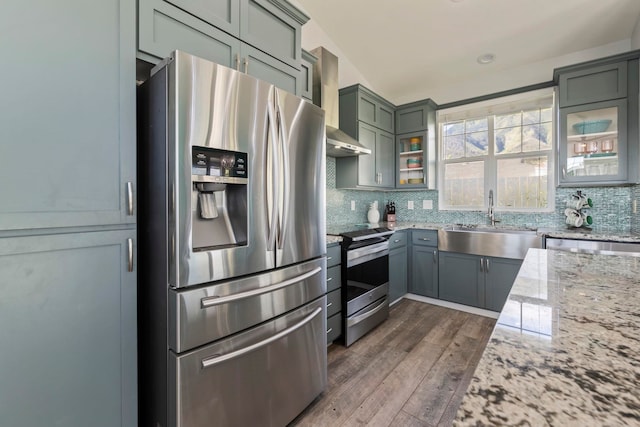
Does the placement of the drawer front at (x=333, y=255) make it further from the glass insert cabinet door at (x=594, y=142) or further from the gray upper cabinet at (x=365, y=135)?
the glass insert cabinet door at (x=594, y=142)

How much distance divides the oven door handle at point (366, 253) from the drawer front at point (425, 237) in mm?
711

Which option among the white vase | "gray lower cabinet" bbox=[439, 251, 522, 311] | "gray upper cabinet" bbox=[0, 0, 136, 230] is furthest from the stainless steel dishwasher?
"gray upper cabinet" bbox=[0, 0, 136, 230]

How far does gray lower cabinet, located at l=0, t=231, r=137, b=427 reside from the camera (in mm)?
918

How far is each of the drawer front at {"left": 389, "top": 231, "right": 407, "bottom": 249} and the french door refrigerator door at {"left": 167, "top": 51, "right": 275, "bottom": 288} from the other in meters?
2.00

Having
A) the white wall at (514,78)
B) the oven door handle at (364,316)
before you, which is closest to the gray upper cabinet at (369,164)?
the white wall at (514,78)

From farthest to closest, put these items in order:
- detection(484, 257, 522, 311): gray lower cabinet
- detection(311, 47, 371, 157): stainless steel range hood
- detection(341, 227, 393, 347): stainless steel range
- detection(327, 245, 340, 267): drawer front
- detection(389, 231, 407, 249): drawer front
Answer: detection(389, 231, 407, 249): drawer front < detection(484, 257, 522, 311): gray lower cabinet < detection(311, 47, 371, 157): stainless steel range hood < detection(341, 227, 393, 347): stainless steel range < detection(327, 245, 340, 267): drawer front

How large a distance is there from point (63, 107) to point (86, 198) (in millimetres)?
320

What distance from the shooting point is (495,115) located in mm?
3543

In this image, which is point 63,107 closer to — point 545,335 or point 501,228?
point 545,335

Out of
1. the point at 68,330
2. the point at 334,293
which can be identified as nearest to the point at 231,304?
the point at 68,330

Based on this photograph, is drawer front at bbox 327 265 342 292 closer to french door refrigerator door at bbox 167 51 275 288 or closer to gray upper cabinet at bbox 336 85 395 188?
french door refrigerator door at bbox 167 51 275 288

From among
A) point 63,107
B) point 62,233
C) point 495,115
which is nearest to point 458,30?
point 495,115

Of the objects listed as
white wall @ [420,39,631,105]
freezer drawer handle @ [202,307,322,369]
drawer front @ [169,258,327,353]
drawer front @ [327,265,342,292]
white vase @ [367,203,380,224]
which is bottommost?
freezer drawer handle @ [202,307,322,369]

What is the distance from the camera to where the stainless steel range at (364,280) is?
2361 mm
